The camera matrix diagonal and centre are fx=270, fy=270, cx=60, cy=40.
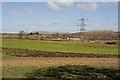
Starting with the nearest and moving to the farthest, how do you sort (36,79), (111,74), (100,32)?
(36,79)
(111,74)
(100,32)

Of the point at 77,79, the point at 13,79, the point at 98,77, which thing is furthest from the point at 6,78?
the point at 98,77

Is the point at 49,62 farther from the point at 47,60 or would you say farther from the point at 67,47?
the point at 67,47

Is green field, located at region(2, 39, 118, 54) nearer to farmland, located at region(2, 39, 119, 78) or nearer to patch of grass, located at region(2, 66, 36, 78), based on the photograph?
farmland, located at region(2, 39, 119, 78)

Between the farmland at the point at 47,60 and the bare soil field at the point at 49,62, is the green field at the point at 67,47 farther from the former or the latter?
the bare soil field at the point at 49,62

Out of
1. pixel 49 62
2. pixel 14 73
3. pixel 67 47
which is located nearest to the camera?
pixel 14 73

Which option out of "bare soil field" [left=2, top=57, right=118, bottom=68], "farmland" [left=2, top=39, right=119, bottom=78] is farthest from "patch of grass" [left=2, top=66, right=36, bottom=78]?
"bare soil field" [left=2, top=57, right=118, bottom=68]

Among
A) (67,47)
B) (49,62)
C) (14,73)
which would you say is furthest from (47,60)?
(67,47)

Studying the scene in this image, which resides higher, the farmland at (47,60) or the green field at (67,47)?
the green field at (67,47)

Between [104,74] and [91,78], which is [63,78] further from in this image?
[104,74]

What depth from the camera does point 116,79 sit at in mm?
14039

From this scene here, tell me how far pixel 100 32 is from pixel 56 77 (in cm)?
16142

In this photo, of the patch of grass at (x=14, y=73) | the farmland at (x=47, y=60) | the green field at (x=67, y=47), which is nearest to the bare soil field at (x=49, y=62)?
the farmland at (x=47, y=60)

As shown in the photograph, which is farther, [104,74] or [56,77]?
[104,74]

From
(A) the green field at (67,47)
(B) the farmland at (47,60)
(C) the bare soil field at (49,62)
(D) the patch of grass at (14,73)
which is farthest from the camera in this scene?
(A) the green field at (67,47)
